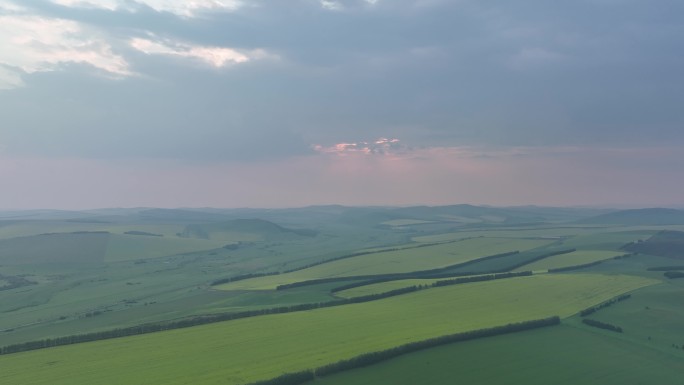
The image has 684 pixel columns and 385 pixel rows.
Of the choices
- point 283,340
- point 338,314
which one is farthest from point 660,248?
point 283,340

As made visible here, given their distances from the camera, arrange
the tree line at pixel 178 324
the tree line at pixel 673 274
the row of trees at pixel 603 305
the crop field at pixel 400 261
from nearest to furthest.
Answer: the tree line at pixel 178 324, the row of trees at pixel 603 305, the tree line at pixel 673 274, the crop field at pixel 400 261

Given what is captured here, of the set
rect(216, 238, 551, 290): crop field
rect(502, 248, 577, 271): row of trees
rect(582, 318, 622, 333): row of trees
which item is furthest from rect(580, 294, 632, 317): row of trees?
rect(216, 238, 551, 290): crop field

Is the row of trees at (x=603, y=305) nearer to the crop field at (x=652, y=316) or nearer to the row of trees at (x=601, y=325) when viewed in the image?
the crop field at (x=652, y=316)

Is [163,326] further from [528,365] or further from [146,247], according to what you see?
[146,247]

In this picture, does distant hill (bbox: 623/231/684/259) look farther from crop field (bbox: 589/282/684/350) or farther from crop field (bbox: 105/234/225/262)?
crop field (bbox: 105/234/225/262)

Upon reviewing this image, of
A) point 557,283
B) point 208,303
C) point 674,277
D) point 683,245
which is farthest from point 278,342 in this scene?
point 683,245

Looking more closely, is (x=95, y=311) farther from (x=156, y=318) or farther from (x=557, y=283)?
(x=557, y=283)

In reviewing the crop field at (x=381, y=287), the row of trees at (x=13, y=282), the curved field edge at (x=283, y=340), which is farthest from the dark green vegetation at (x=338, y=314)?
the crop field at (x=381, y=287)
